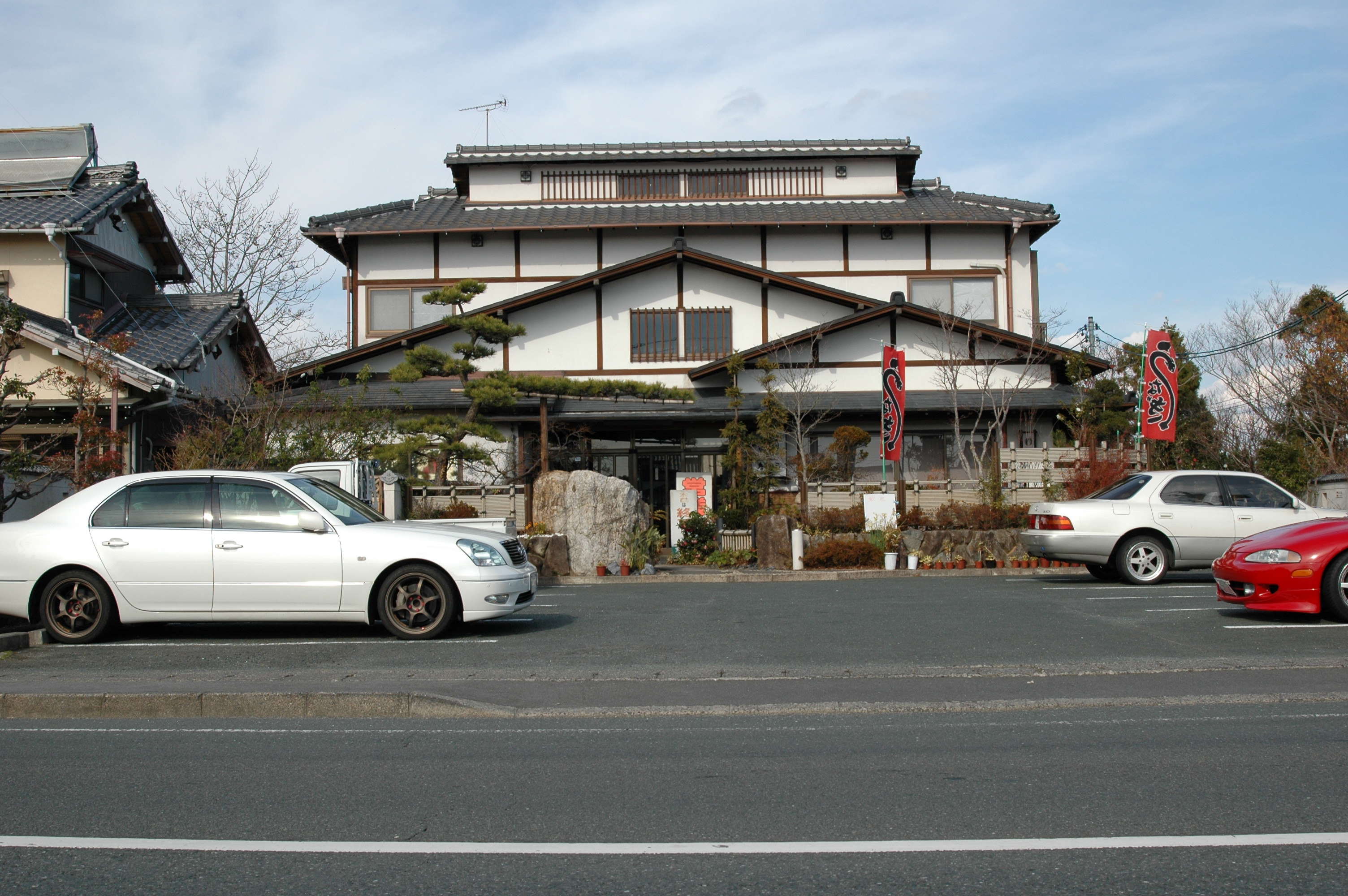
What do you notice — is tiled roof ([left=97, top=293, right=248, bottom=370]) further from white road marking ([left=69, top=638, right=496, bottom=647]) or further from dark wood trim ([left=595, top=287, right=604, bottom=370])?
white road marking ([left=69, top=638, right=496, bottom=647])

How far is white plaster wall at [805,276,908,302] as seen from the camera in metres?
28.9

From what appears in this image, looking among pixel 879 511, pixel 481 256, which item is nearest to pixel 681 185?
pixel 481 256

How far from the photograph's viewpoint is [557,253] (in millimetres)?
29234

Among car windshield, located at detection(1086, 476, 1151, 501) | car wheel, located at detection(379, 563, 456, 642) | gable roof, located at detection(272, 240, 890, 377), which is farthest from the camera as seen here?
gable roof, located at detection(272, 240, 890, 377)

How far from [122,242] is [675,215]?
1353 centimetres

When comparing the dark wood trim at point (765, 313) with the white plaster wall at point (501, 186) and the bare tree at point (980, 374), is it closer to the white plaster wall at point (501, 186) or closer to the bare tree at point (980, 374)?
the bare tree at point (980, 374)

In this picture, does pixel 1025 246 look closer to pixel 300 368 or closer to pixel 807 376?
pixel 807 376

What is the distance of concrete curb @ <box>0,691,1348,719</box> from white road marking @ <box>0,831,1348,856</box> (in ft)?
8.79

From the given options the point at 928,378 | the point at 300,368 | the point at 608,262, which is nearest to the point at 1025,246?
the point at 928,378

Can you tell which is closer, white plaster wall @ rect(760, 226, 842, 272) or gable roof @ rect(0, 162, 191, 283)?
gable roof @ rect(0, 162, 191, 283)

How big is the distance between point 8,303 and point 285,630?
551 cm

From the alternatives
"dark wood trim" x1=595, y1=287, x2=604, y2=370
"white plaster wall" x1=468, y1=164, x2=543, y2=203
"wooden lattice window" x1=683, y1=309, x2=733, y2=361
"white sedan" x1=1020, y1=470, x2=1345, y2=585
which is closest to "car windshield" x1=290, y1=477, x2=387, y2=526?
"white sedan" x1=1020, y1=470, x2=1345, y2=585

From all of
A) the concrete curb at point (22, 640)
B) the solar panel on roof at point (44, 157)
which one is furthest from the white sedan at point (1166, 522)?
the solar panel on roof at point (44, 157)

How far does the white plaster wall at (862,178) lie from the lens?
31.6 meters
